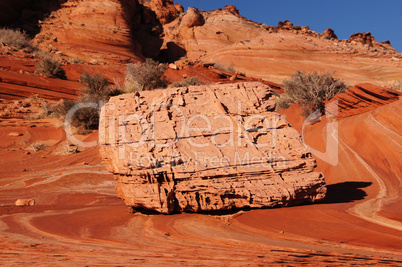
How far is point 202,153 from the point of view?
12.8 ft

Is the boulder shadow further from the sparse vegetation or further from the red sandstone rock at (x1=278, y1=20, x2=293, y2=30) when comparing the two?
the red sandstone rock at (x1=278, y1=20, x2=293, y2=30)

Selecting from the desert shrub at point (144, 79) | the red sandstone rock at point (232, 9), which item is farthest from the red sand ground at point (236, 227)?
the red sandstone rock at point (232, 9)

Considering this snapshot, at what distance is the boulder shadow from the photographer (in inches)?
173

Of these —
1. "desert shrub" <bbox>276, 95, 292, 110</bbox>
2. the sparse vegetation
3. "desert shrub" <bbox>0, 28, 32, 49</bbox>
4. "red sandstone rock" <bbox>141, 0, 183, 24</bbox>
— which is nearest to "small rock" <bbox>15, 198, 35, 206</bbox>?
the sparse vegetation

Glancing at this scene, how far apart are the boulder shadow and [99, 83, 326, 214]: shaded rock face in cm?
58

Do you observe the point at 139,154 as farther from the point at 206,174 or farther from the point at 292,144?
the point at 292,144

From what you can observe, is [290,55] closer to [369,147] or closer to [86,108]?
[86,108]

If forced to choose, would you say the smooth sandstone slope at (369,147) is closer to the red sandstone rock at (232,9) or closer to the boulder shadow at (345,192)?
the boulder shadow at (345,192)

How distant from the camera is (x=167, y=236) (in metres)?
3.07

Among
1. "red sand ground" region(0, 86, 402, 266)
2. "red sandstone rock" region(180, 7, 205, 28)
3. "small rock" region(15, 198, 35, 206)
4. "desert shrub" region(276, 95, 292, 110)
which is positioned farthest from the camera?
"red sandstone rock" region(180, 7, 205, 28)

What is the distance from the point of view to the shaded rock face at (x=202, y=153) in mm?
3787

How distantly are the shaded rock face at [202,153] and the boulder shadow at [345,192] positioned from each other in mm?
581

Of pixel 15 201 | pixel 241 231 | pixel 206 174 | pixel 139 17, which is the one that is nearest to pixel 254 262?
pixel 241 231

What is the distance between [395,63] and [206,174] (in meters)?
25.6
